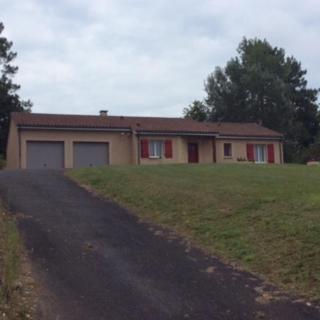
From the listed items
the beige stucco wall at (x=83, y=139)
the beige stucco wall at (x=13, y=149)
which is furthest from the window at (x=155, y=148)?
the beige stucco wall at (x=13, y=149)

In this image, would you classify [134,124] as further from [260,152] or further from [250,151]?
[260,152]

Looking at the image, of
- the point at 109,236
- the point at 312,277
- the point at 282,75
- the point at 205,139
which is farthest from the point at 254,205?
the point at 282,75

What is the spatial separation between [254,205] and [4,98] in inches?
1566

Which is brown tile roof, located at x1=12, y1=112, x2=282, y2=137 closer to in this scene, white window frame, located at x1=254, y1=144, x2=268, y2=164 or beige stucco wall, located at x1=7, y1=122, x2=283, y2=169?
beige stucco wall, located at x1=7, y1=122, x2=283, y2=169

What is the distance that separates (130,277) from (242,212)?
14.7 feet

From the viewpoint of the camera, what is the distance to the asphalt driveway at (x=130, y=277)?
7707 millimetres

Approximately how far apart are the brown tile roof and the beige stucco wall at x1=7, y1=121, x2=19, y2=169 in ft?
2.65

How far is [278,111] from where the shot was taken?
61.1m

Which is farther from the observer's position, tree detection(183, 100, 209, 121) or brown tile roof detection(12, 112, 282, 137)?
tree detection(183, 100, 209, 121)

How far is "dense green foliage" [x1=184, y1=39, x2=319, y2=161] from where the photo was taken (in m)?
61.3

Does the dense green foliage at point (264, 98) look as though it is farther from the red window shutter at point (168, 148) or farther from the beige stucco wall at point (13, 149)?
the beige stucco wall at point (13, 149)

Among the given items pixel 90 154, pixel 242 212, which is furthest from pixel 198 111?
pixel 242 212

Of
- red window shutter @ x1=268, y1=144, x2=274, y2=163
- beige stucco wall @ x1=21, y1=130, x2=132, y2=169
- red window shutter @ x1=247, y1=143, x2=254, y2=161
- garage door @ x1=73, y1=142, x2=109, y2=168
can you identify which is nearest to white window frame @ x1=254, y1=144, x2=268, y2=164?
red window shutter @ x1=268, y1=144, x2=274, y2=163

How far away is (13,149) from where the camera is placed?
3984cm
